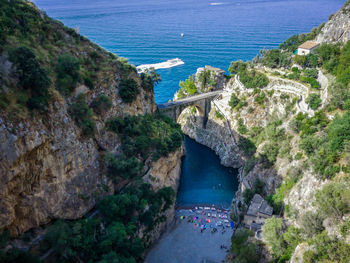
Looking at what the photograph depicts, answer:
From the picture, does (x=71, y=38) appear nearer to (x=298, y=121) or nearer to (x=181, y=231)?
(x=181, y=231)

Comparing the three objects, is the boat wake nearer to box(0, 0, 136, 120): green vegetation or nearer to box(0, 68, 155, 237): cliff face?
box(0, 0, 136, 120): green vegetation

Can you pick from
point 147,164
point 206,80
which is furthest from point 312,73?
point 147,164

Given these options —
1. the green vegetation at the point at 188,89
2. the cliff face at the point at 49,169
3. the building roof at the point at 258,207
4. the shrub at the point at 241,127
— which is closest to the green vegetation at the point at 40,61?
the cliff face at the point at 49,169

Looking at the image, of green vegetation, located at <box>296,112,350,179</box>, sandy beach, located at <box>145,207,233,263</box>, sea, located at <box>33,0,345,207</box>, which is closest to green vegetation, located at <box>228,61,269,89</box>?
sea, located at <box>33,0,345,207</box>

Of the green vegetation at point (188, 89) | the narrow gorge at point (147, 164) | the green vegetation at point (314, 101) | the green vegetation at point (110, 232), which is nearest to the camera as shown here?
the narrow gorge at point (147, 164)

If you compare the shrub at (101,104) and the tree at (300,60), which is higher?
the tree at (300,60)

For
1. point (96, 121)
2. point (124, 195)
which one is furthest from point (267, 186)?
point (96, 121)

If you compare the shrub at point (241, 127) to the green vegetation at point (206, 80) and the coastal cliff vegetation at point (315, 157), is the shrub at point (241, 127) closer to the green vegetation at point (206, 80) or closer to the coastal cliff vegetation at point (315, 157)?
the coastal cliff vegetation at point (315, 157)
